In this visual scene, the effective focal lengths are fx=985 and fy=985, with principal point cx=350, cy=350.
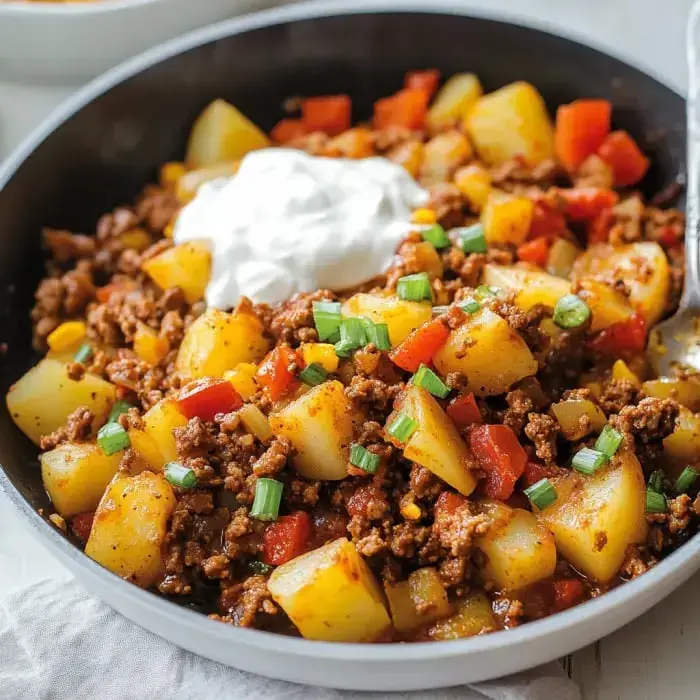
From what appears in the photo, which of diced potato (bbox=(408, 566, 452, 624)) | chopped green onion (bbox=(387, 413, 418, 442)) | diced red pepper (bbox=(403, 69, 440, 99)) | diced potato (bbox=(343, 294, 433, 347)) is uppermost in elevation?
diced red pepper (bbox=(403, 69, 440, 99))

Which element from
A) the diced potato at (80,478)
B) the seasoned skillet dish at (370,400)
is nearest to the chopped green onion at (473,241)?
the seasoned skillet dish at (370,400)

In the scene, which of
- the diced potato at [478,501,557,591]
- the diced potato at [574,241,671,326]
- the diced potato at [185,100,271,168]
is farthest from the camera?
the diced potato at [185,100,271,168]

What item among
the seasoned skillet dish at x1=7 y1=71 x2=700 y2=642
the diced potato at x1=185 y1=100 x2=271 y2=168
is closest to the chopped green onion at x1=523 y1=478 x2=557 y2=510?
the seasoned skillet dish at x1=7 y1=71 x2=700 y2=642

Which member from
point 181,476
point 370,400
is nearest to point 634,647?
point 370,400

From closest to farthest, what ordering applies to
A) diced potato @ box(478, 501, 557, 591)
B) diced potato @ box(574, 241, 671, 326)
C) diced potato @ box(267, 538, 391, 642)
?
diced potato @ box(267, 538, 391, 642) → diced potato @ box(478, 501, 557, 591) → diced potato @ box(574, 241, 671, 326)

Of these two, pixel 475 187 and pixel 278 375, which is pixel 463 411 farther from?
pixel 475 187

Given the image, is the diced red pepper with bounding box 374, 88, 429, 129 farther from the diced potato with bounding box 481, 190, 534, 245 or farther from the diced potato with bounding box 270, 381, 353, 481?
the diced potato with bounding box 270, 381, 353, 481
